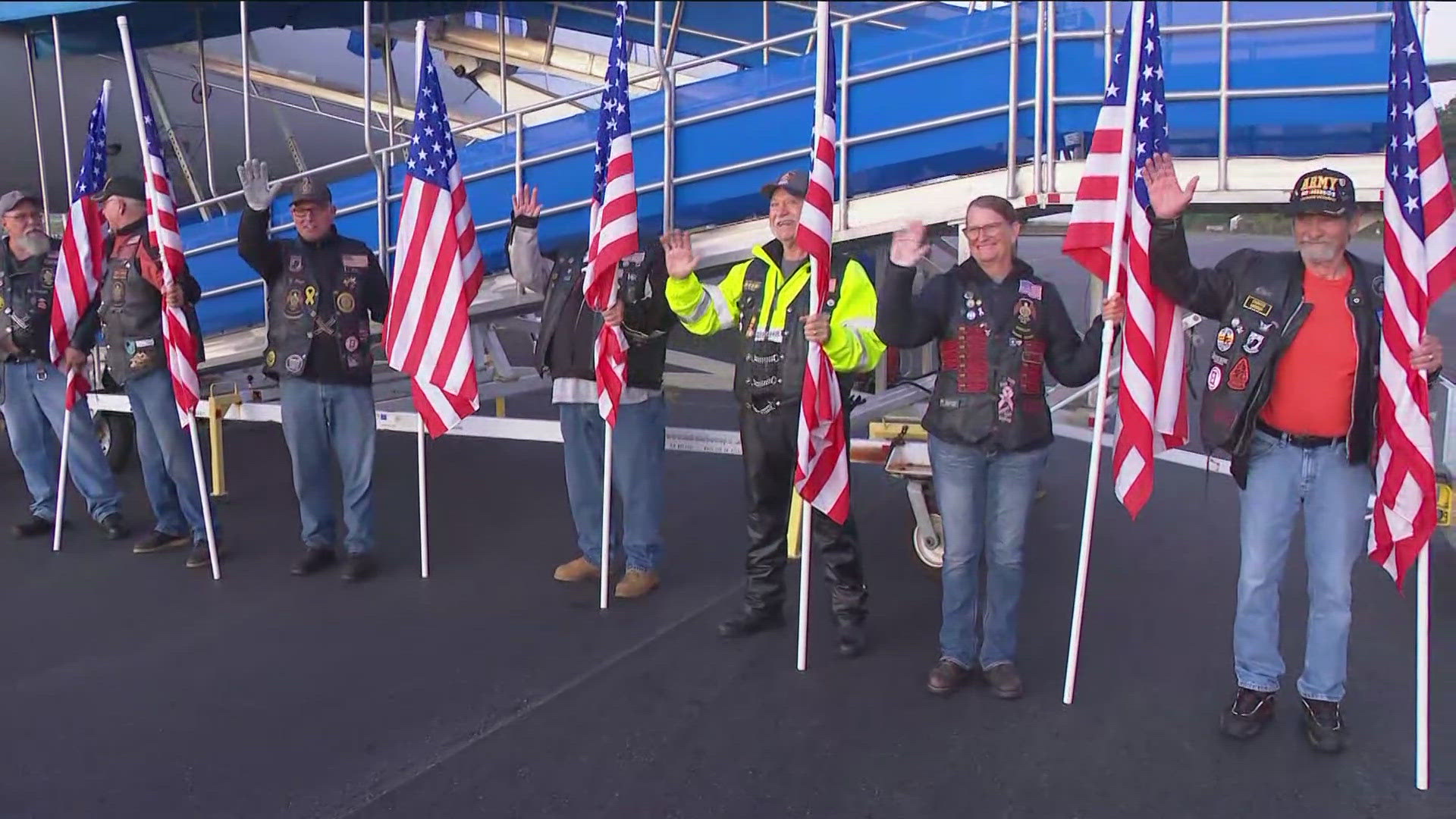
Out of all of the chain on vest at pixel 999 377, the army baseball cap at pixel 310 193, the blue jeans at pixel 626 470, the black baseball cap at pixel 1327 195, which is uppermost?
the army baseball cap at pixel 310 193

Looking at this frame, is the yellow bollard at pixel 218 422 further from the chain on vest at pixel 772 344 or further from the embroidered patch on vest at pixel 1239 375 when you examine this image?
the embroidered patch on vest at pixel 1239 375

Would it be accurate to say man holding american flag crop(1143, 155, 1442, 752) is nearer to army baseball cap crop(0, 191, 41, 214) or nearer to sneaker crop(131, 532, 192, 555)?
sneaker crop(131, 532, 192, 555)

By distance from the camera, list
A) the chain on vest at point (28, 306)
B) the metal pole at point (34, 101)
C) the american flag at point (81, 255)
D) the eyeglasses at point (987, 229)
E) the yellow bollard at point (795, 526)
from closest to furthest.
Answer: the eyeglasses at point (987, 229) < the yellow bollard at point (795, 526) < the american flag at point (81, 255) < the chain on vest at point (28, 306) < the metal pole at point (34, 101)

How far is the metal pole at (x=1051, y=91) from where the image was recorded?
4781 millimetres

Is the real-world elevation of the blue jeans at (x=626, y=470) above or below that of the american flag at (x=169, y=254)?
below

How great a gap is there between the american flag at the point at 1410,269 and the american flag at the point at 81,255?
633 cm

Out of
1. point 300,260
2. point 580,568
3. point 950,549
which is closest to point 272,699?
point 580,568

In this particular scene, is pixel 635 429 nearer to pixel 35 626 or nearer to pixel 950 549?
pixel 950 549

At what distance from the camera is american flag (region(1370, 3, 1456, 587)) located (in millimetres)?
3365

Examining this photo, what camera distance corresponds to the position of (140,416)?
19.7 feet

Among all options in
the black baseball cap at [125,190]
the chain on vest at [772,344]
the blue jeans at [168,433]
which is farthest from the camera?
the black baseball cap at [125,190]

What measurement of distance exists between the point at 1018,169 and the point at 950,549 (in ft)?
6.64

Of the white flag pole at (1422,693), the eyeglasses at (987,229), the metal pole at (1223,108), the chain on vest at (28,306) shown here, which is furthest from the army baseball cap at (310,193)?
the white flag pole at (1422,693)

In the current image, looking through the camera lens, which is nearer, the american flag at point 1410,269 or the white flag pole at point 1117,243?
the american flag at point 1410,269
